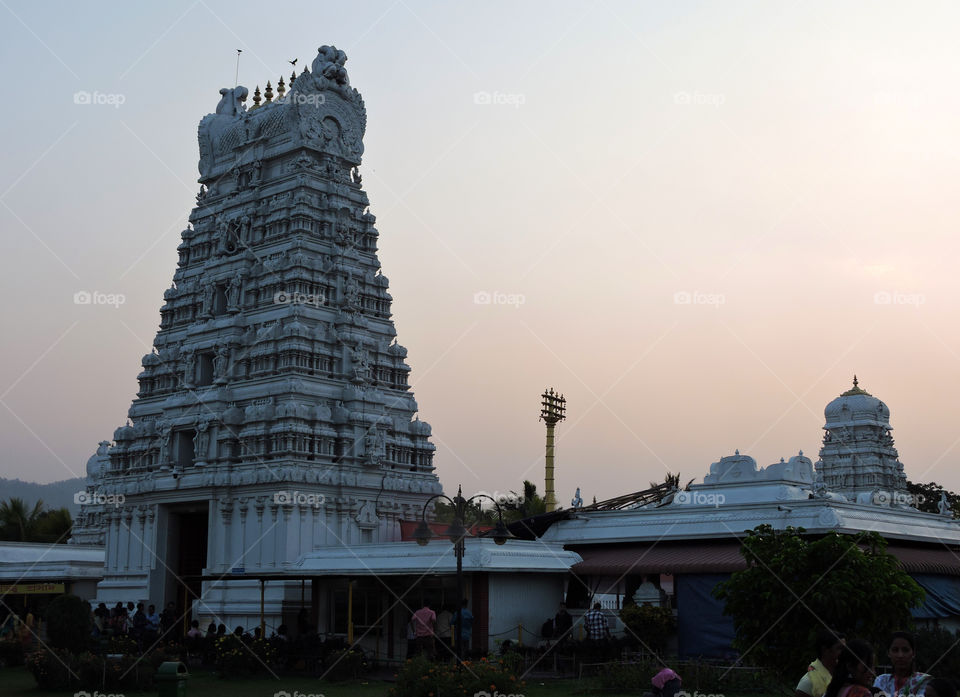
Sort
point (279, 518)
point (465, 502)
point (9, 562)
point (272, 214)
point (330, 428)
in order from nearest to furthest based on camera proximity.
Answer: point (465, 502) < point (279, 518) < point (330, 428) < point (272, 214) < point (9, 562)

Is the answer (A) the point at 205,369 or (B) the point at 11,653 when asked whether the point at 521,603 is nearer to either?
(B) the point at 11,653

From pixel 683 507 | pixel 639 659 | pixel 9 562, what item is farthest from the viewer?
pixel 9 562

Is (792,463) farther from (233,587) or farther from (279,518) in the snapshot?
(233,587)

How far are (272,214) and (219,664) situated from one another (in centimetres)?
2423

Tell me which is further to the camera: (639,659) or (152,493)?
(152,493)

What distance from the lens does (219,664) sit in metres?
32.9

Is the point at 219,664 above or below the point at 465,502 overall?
below

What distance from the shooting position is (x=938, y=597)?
3428 centimetres

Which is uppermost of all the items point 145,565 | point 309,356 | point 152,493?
point 309,356

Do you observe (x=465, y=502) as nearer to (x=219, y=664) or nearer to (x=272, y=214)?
(x=219, y=664)

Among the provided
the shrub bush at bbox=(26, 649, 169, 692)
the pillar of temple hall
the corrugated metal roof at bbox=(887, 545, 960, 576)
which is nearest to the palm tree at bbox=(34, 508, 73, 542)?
the pillar of temple hall

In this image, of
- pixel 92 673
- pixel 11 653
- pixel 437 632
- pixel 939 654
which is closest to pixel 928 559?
pixel 939 654

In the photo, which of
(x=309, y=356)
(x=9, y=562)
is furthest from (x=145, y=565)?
(x=9, y=562)

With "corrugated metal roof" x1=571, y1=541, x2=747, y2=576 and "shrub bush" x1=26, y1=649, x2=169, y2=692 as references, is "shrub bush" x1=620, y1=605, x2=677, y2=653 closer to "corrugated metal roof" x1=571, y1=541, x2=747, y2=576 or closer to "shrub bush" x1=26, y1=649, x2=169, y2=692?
"corrugated metal roof" x1=571, y1=541, x2=747, y2=576
